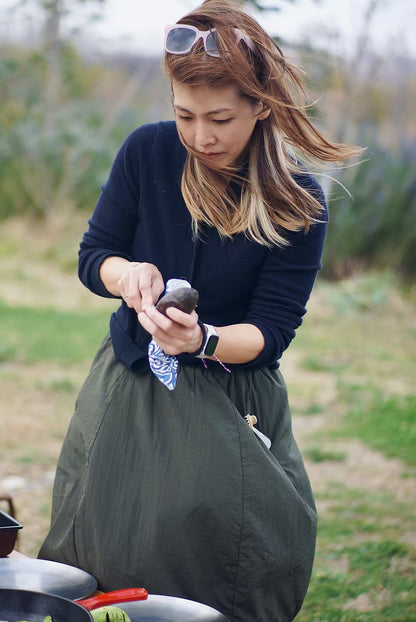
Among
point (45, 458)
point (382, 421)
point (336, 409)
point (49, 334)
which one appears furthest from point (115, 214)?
point (49, 334)

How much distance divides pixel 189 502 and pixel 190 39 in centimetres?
106

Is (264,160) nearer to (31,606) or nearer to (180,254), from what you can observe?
(180,254)

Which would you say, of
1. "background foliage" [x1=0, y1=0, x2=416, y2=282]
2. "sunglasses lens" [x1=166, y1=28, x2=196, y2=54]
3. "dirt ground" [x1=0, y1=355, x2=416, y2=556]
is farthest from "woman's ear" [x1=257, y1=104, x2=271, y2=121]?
"background foliage" [x1=0, y1=0, x2=416, y2=282]

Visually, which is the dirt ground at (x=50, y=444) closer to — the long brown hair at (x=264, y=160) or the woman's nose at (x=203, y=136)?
the long brown hair at (x=264, y=160)

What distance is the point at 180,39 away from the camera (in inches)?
77.0

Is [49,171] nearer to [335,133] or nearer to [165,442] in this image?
[335,133]

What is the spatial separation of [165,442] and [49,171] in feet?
32.1

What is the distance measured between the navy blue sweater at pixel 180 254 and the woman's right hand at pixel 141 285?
16 centimetres

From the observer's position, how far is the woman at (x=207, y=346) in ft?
6.42

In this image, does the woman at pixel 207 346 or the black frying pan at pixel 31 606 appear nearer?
the black frying pan at pixel 31 606

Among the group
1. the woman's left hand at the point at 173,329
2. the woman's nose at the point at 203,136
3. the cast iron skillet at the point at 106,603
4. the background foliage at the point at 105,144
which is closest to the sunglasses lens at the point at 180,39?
the woman's nose at the point at 203,136

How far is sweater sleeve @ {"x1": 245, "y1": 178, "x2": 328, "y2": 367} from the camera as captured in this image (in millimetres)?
2111

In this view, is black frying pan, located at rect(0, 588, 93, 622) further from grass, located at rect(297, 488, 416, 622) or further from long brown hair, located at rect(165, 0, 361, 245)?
grass, located at rect(297, 488, 416, 622)

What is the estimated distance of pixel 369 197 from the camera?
31.1 feet
